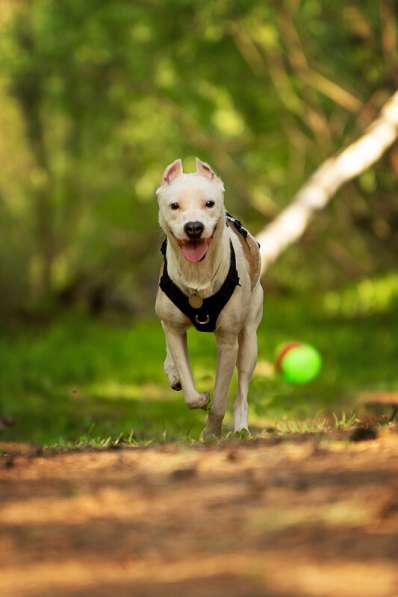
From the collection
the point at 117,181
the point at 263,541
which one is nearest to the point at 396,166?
the point at 117,181

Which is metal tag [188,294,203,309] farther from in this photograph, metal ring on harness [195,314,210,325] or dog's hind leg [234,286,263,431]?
dog's hind leg [234,286,263,431]

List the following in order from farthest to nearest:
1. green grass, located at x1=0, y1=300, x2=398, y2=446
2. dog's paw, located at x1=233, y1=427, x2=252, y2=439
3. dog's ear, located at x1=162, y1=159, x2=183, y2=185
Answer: green grass, located at x1=0, y1=300, x2=398, y2=446, dog's ear, located at x1=162, y1=159, x2=183, y2=185, dog's paw, located at x1=233, y1=427, x2=252, y2=439

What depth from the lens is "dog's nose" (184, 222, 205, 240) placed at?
7.13 meters

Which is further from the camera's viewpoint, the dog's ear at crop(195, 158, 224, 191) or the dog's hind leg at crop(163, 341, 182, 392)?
the dog's hind leg at crop(163, 341, 182, 392)

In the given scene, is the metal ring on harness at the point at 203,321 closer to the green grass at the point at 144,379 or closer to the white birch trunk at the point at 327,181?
the green grass at the point at 144,379

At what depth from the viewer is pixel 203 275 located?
24.6 feet

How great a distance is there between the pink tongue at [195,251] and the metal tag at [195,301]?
0.29 meters

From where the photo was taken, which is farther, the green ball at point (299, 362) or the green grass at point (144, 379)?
the green ball at point (299, 362)

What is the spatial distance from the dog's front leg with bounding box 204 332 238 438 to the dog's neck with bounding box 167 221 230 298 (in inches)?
13.9

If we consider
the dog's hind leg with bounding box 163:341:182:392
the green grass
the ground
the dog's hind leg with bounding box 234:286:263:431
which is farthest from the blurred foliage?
the ground

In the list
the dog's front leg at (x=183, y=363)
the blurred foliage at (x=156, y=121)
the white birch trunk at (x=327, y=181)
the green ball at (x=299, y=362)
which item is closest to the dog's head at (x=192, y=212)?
the dog's front leg at (x=183, y=363)

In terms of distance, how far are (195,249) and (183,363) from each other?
2.59 ft

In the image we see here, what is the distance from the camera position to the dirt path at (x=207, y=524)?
3865 millimetres

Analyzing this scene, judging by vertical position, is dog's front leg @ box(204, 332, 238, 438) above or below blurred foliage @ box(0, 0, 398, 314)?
below
